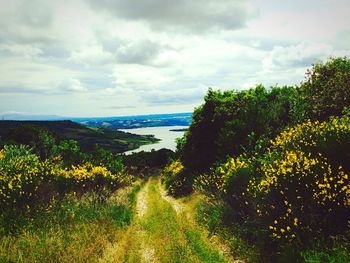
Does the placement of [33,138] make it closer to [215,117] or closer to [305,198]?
[215,117]

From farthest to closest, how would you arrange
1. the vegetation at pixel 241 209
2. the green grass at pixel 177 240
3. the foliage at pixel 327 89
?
the foliage at pixel 327 89, the green grass at pixel 177 240, the vegetation at pixel 241 209

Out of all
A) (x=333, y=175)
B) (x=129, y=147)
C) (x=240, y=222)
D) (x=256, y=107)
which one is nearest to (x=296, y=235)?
(x=333, y=175)

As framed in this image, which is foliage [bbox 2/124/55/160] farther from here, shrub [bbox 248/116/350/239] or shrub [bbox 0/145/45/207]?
shrub [bbox 248/116/350/239]

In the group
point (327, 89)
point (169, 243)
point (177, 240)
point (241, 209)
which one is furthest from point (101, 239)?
point (327, 89)

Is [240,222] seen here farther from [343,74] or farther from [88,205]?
[343,74]

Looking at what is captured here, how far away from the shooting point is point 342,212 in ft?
30.2

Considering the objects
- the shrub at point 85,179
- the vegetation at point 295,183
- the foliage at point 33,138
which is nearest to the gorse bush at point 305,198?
the vegetation at point 295,183

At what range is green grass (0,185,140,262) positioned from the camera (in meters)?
10.2

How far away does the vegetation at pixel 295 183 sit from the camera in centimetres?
909

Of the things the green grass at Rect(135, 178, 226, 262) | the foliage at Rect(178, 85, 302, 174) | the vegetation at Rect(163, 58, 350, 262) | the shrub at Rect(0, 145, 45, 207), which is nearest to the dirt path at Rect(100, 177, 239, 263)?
the green grass at Rect(135, 178, 226, 262)

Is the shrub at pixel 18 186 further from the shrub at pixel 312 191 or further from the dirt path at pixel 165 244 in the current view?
the shrub at pixel 312 191

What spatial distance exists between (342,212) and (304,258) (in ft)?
6.02

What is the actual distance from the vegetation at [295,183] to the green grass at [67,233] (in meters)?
4.34

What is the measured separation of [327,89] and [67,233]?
54.8ft
